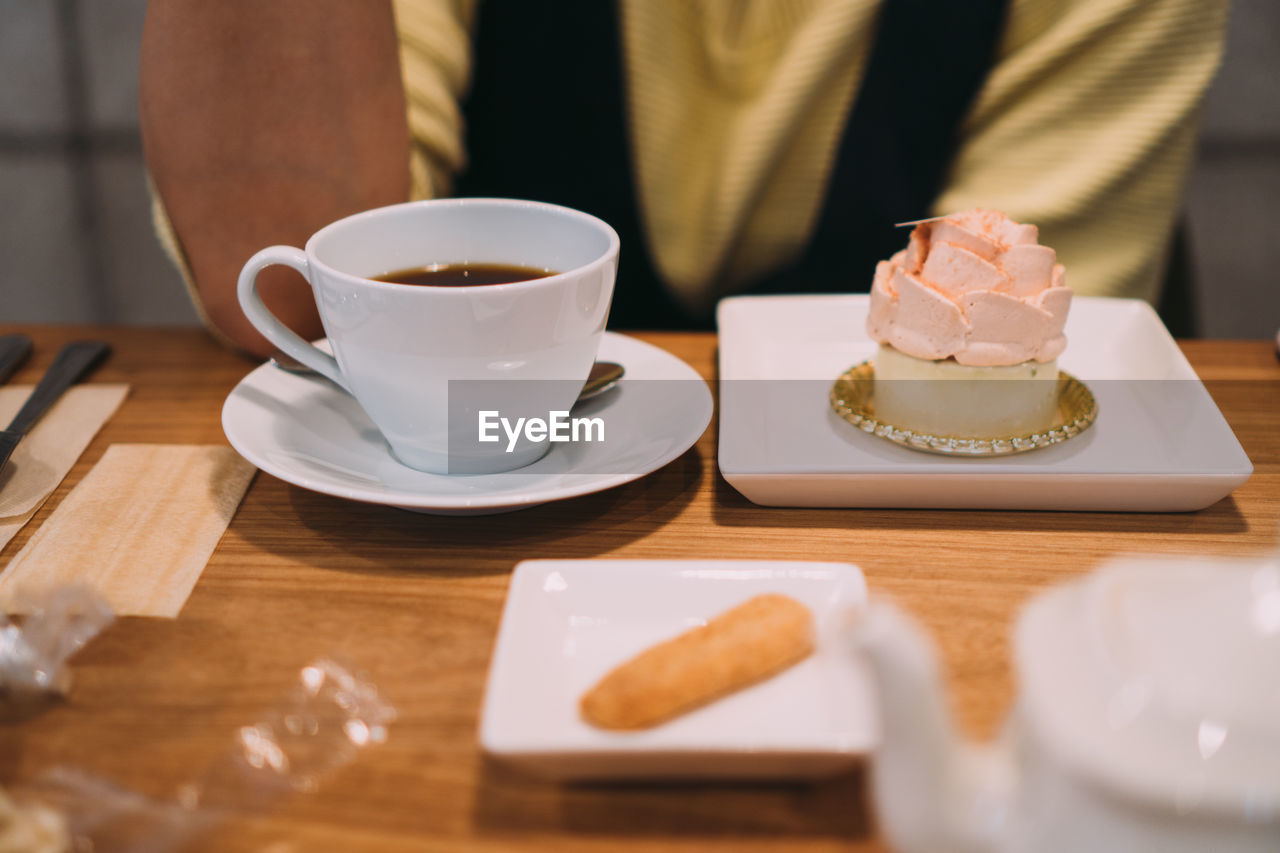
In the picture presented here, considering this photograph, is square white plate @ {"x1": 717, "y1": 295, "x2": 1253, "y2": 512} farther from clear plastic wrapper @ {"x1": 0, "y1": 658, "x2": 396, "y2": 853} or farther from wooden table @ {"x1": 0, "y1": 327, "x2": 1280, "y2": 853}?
clear plastic wrapper @ {"x1": 0, "y1": 658, "x2": 396, "y2": 853}

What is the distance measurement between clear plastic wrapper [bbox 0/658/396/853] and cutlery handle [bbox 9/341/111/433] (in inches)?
14.2

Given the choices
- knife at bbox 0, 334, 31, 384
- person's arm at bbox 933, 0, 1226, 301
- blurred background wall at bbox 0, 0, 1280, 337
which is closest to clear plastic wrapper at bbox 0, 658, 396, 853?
knife at bbox 0, 334, 31, 384

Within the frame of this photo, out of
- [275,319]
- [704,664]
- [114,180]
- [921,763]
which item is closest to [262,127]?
[275,319]

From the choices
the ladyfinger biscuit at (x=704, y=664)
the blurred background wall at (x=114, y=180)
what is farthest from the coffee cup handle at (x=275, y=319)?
the blurred background wall at (x=114, y=180)

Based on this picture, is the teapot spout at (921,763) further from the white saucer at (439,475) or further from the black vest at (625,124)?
the black vest at (625,124)

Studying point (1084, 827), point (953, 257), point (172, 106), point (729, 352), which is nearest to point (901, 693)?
point (1084, 827)

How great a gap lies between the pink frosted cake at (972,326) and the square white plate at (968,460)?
0.03m

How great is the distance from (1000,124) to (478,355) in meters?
0.75

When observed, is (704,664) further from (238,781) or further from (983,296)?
(983,296)

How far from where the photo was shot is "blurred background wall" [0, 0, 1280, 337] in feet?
5.01

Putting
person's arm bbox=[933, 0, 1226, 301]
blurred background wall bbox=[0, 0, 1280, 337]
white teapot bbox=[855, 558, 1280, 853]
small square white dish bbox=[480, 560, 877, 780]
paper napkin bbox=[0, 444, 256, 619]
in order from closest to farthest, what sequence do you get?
white teapot bbox=[855, 558, 1280, 853] < small square white dish bbox=[480, 560, 877, 780] < paper napkin bbox=[0, 444, 256, 619] < person's arm bbox=[933, 0, 1226, 301] < blurred background wall bbox=[0, 0, 1280, 337]

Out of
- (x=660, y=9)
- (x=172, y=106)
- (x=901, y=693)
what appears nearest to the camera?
(x=901, y=693)

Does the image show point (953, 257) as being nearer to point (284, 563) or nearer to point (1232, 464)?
point (1232, 464)

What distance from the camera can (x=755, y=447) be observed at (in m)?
0.58
